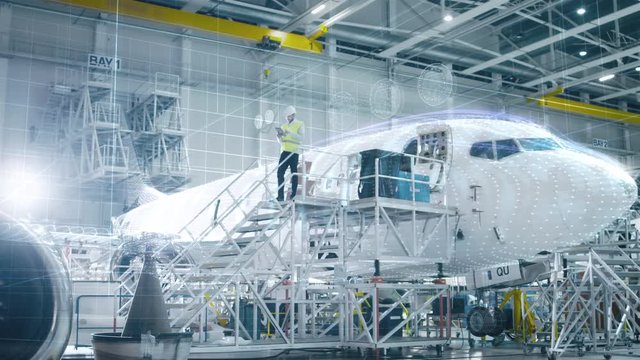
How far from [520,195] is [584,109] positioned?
11060 millimetres

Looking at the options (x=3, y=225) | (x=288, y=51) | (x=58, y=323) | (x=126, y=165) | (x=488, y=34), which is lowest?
(x=58, y=323)

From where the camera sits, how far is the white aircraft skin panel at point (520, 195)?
10391 millimetres

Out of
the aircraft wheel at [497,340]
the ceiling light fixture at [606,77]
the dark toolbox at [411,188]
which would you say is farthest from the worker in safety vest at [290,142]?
the ceiling light fixture at [606,77]

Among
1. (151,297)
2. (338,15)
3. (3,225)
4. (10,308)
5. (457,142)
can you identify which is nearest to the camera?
(3,225)

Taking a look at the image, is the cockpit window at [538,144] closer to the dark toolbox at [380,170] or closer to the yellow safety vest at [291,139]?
the dark toolbox at [380,170]

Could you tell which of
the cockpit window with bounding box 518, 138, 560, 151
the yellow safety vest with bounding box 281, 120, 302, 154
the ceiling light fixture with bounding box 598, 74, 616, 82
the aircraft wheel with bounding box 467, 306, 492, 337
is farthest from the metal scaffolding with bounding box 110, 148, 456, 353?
the ceiling light fixture with bounding box 598, 74, 616, 82

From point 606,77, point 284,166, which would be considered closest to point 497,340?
point 284,166

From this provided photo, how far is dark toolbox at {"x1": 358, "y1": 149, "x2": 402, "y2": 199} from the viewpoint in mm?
11227

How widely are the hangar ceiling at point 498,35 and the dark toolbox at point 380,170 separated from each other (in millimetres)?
6126

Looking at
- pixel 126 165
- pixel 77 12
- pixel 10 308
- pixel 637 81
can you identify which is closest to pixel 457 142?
pixel 126 165

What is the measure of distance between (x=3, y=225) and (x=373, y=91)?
1405 cm

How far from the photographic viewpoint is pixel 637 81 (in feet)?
64.4

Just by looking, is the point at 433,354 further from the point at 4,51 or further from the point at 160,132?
the point at 4,51

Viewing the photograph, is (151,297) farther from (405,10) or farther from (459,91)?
(459,91)
